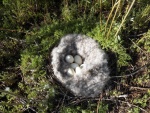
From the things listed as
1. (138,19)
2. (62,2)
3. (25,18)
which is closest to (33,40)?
(25,18)

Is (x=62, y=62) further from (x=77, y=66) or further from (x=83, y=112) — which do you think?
(x=83, y=112)

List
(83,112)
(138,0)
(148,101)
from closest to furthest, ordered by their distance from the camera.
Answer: (83,112) < (148,101) < (138,0)

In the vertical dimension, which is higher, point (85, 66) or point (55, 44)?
point (55, 44)

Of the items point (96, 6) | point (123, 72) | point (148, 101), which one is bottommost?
point (148, 101)
